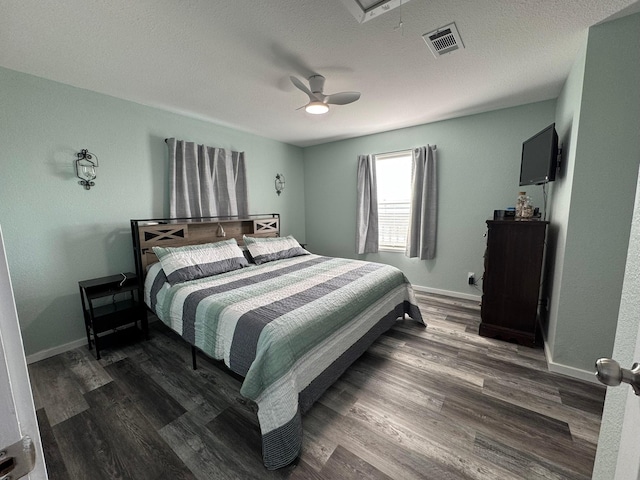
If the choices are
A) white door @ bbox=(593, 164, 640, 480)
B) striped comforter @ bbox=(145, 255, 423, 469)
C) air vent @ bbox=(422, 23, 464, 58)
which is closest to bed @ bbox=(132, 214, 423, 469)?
striped comforter @ bbox=(145, 255, 423, 469)

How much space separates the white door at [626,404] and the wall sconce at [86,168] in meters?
3.57

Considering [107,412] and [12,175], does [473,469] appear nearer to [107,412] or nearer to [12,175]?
[107,412]

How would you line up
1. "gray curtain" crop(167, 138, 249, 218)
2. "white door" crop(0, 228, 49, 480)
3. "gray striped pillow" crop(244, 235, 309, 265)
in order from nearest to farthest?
"white door" crop(0, 228, 49, 480) → "gray curtain" crop(167, 138, 249, 218) → "gray striped pillow" crop(244, 235, 309, 265)

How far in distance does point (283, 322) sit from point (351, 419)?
77 centimetres

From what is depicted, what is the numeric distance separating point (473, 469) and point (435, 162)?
3.36 metres

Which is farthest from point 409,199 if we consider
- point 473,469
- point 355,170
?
point 473,469

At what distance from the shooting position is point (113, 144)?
2.67 metres

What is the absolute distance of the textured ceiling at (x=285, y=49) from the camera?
5.12 ft

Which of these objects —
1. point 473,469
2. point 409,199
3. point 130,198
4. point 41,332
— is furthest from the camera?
point 409,199

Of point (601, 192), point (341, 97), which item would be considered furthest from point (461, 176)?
point (341, 97)

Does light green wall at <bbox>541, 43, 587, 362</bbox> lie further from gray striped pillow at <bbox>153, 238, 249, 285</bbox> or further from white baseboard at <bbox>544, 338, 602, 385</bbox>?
gray striped pillow at <bbox>153, 238, 249, 285</bbox>

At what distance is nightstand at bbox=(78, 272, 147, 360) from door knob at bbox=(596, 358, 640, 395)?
3.07 m

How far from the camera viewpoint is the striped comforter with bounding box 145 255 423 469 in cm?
141

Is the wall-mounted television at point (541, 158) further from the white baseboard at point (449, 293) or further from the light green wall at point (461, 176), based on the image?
the white baseboard at point (449, 293)
